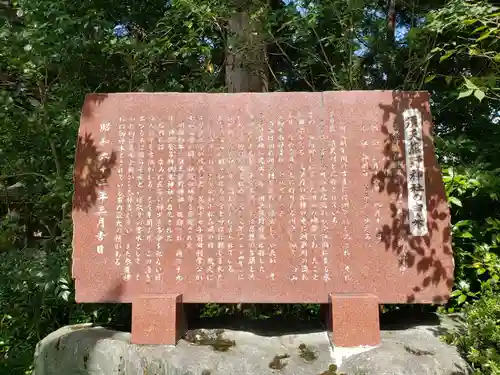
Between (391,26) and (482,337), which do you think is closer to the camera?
(482,337)

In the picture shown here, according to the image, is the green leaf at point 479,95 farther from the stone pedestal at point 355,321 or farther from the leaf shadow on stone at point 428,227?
the stone pedestal at point 355,321

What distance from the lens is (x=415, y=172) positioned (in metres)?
3.02

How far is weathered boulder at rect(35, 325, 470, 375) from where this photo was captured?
101 inches

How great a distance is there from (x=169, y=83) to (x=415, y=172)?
2.86 meters

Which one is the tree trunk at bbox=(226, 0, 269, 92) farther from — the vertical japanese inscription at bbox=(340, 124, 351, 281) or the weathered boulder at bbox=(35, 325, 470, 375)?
the weathered boulder at bbox=(35, 325, 470, 375)

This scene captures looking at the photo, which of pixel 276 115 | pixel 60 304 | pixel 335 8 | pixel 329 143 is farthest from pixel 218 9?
pixel 60 304

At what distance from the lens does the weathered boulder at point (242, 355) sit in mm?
2553

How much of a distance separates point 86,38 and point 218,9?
1370mm

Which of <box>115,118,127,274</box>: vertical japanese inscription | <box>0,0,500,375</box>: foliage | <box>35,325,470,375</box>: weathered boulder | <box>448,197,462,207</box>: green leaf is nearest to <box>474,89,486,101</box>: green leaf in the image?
<box>0,0,500,375</box>: foliage

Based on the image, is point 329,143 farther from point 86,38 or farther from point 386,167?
point 86,38

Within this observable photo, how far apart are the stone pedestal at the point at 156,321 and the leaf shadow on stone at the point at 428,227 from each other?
1491mm

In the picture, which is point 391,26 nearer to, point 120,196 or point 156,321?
point 120,196

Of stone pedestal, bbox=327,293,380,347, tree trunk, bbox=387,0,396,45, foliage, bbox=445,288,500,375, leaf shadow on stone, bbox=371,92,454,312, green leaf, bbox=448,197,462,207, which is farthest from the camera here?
tree trunk, bbox=387,0,396,45

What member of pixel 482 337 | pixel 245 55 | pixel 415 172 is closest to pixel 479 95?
pixel 415 172
